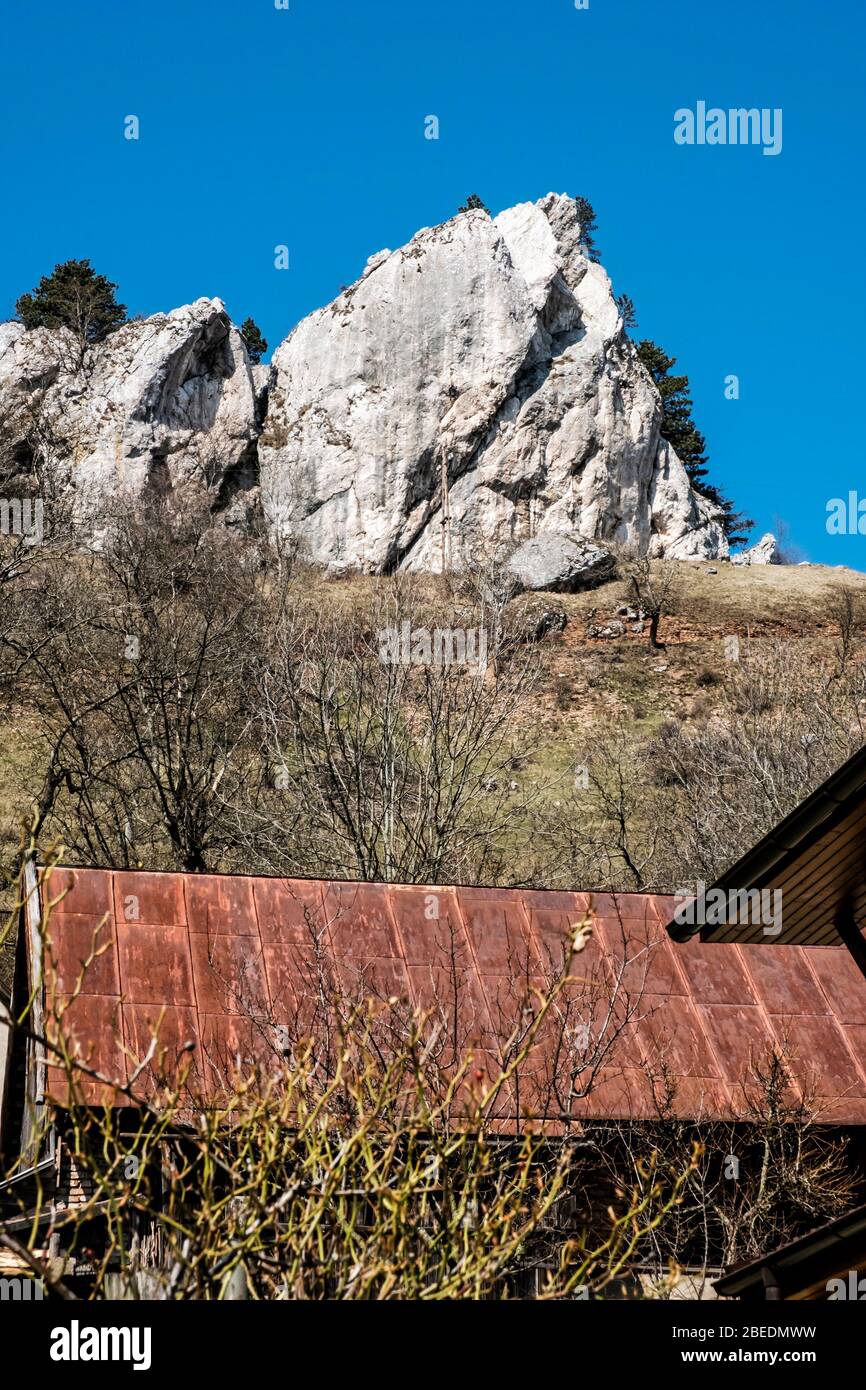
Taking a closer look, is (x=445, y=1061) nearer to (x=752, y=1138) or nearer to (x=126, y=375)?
(x=752, y=1138)

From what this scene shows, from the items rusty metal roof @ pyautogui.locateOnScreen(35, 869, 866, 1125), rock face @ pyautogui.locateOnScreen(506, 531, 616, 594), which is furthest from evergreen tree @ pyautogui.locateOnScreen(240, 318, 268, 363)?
rusty metal roof @ pyautogui.locateOnScreen(35, 869, 866, 1125)

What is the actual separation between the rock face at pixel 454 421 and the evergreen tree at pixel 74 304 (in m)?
9.28

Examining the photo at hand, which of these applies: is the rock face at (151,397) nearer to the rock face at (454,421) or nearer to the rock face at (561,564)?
the rock face at (454,421)

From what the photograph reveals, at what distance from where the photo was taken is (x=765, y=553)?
85312 mm

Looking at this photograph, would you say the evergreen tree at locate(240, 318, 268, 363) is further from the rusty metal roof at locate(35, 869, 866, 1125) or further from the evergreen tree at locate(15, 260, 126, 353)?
the rusty metal roof at locate(35, 869, 866, 1125)

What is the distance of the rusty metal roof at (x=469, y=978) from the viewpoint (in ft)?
37.0

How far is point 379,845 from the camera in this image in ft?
81.5

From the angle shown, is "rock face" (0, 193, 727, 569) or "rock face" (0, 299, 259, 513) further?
"rock face" (0, 193, 727, 569)

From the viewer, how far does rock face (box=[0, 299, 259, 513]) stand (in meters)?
66.3

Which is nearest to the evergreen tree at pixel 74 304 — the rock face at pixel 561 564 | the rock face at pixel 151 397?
the rock face at pixel 151 397

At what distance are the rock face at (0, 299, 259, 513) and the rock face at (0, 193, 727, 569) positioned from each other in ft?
0.32

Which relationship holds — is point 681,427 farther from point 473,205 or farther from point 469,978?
point 469,978

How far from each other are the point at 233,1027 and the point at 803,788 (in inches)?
750

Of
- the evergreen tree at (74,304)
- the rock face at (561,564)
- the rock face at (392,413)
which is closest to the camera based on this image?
the rock face at (561,564)
